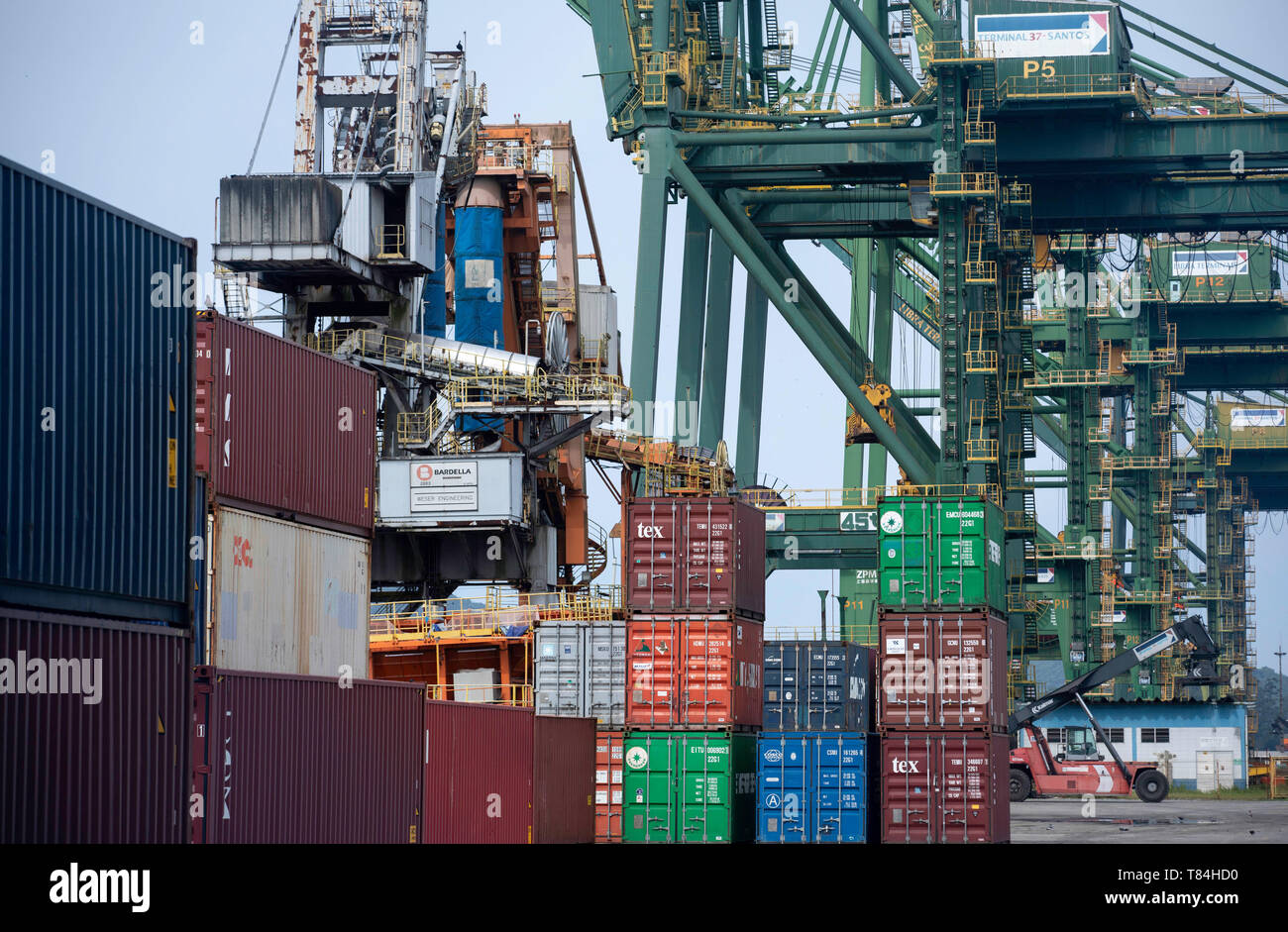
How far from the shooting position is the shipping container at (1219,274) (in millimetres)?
83812

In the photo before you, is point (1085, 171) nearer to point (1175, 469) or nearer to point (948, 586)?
point (948, 586)

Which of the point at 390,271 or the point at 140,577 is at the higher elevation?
the point at 390,271

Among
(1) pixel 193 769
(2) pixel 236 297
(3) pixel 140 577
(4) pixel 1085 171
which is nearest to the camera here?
(3) pixel 140 577

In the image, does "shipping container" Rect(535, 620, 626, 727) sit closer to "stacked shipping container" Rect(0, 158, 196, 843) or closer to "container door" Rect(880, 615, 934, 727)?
"container door" Rect(880, 615, 934, 727)

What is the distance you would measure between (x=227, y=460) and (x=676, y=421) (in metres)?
36.7

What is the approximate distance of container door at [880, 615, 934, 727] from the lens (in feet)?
113

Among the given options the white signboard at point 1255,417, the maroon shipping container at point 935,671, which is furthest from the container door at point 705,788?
the white signboard at point 1255,417

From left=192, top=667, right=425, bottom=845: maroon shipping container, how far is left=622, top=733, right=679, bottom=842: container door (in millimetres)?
10279

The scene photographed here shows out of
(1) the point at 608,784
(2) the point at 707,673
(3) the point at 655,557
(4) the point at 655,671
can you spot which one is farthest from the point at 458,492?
(2) the point at 707,673

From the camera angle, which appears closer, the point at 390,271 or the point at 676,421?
the point at 390,271

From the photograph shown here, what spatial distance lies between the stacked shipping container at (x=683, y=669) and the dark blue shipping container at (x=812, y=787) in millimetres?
618

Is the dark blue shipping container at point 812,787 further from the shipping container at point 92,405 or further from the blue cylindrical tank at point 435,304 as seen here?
the blue cylindrical tank at point 435,304

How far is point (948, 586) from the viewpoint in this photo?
34.9 m
